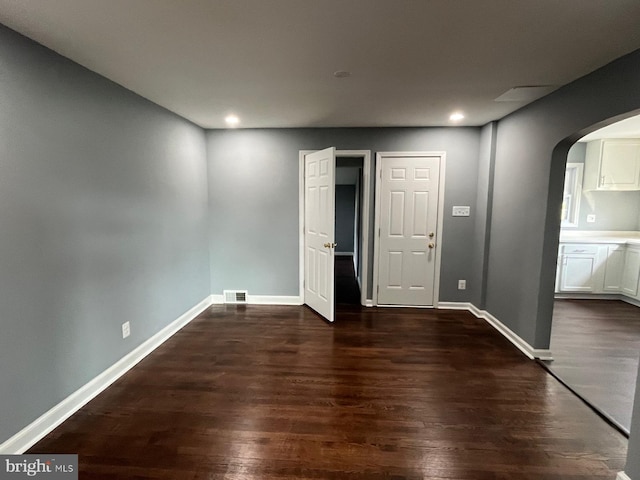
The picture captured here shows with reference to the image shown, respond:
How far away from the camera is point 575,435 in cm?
198

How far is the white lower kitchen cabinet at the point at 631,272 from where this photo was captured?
434 centimetres

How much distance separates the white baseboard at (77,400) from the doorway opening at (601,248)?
4.06 m

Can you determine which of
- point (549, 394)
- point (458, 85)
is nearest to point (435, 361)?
point (549, 394)

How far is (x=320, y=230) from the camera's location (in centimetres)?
398

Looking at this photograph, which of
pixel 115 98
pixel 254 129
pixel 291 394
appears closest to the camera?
pixel 291 394

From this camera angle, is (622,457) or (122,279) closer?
(622,457)

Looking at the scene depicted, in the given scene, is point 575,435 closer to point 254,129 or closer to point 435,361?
point 435,361

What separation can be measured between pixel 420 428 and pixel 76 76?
3.35 m

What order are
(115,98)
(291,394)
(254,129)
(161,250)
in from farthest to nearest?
1. (254,129)
2. (161,250)
3. (115,98)
4. (291,394)

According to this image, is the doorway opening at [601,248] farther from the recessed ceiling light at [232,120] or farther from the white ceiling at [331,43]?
the recessed ceiling light at [232,120]

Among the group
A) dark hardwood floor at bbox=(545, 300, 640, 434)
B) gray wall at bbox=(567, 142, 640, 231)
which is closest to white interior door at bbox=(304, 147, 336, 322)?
dark hardwood floor at bbox=(545, 300, 640, 434)

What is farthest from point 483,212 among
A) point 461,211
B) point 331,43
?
point 331,43

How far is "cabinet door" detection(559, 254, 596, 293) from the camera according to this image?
4.61 m

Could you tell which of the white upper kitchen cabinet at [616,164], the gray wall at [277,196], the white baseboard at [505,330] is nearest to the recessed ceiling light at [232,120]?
the gray wall at [277,196]
